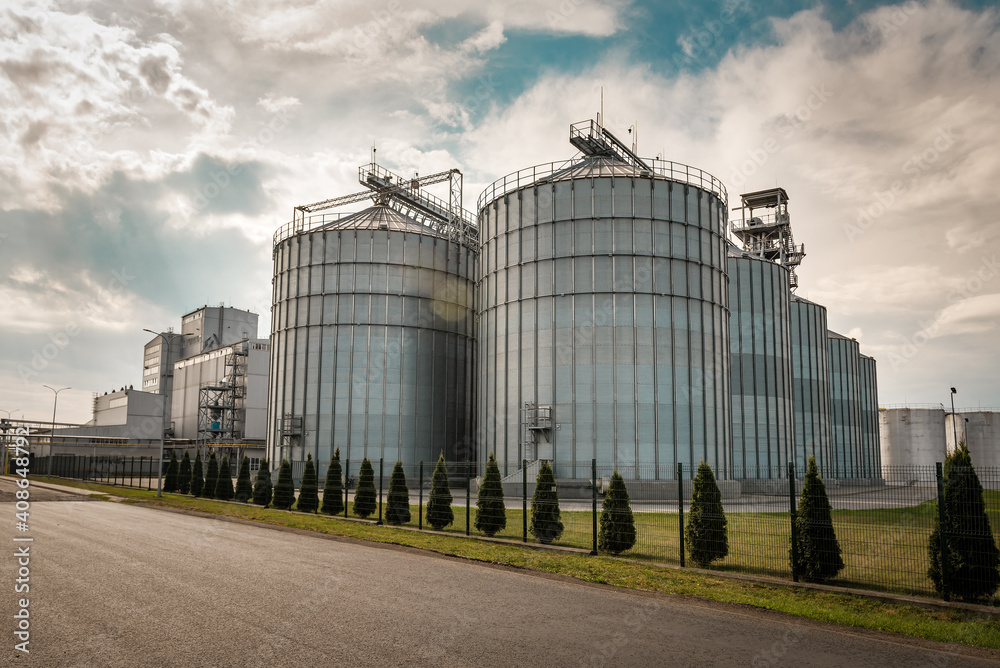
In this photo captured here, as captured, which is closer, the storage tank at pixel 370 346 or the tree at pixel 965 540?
the tree at pixel 965 540

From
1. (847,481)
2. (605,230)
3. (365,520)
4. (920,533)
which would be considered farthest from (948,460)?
(847,481)

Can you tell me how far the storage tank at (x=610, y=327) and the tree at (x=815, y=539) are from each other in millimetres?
21379

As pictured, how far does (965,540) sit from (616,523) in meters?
7.50

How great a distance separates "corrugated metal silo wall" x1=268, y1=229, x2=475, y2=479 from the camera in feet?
157

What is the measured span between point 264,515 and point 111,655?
2041 cm

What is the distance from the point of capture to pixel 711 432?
124 feet

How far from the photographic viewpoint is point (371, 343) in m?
48.9

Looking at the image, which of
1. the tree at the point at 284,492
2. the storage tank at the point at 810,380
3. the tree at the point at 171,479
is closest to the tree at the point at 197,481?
the tree at the point at 171,479

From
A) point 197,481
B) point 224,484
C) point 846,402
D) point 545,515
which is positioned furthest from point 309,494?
point 846,402

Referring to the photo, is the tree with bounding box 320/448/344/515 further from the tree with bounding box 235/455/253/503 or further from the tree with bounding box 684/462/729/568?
the tree with bounding box 684/462/729/568

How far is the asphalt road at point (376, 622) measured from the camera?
27.1 feet

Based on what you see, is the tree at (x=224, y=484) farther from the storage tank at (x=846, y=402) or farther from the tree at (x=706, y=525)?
the storage tank at (x=846, y=402)

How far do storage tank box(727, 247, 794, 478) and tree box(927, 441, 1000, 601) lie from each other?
125ft

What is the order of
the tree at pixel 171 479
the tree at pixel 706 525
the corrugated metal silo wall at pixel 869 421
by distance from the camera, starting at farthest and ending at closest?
the corrugated metal silo wall at pixel 869 421 < the tree at pixel 171 479 < the tree at pixel 706 525
